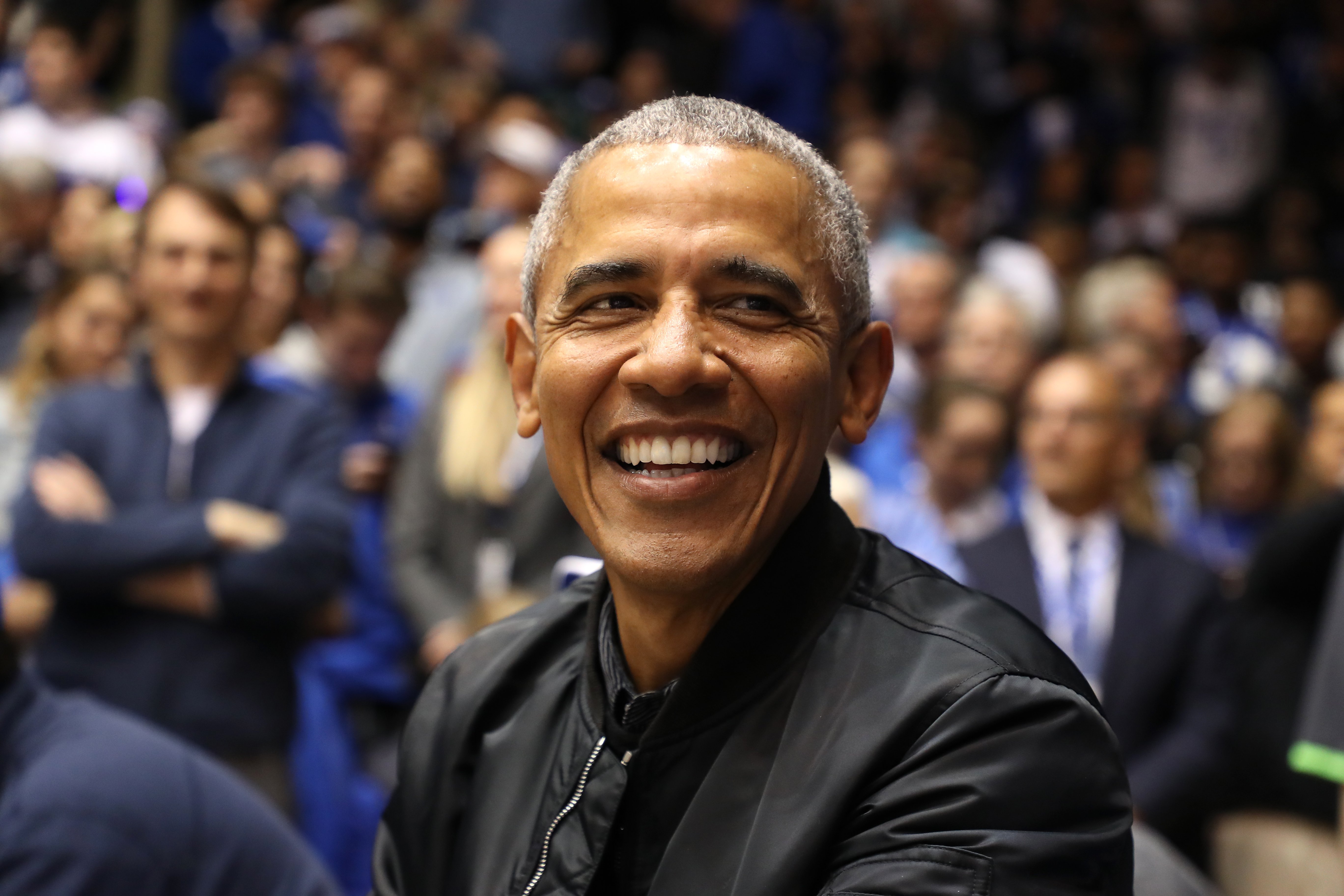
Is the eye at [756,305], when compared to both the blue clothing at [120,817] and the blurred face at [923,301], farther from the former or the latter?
the blurred face at [923,301]

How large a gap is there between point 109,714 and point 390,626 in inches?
92.2

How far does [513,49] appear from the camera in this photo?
9.78 metres

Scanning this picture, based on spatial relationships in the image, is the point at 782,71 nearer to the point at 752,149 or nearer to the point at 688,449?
the point at 752,149

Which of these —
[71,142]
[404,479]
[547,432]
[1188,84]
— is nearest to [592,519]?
[547,432]

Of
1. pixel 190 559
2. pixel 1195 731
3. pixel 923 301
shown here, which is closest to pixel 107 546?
pixel 190 559

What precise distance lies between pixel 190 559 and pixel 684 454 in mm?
2156

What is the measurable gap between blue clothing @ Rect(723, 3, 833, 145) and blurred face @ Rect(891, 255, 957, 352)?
3.92m

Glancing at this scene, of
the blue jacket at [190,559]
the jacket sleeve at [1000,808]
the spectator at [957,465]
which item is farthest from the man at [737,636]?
the spectator at [957,465]

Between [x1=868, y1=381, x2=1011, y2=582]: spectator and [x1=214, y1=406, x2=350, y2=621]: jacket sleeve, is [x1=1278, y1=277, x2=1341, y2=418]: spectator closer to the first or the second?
[x1=868, y1=381, x2=1011, y2=582]: spectator

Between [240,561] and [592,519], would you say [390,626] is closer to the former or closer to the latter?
[240,561]

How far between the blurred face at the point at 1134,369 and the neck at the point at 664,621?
4.20 meters

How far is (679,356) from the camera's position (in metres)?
1.53

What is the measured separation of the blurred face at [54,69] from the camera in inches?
314

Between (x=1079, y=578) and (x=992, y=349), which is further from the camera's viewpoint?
(x=992, y=349)
